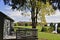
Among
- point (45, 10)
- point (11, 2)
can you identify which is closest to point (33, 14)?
point (45, 10)

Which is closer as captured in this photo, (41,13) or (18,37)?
(18,37)

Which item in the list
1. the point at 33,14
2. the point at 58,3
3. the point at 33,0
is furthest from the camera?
the point at 33,14

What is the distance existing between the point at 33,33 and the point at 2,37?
144 inches

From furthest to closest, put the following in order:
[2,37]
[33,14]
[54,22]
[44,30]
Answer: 1. [54,22]
2. [44,30]
3. [33,14]
4. [2,37]

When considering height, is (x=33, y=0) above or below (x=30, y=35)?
above

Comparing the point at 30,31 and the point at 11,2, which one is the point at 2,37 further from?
the point at 11,2

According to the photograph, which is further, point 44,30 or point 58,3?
point 44,30

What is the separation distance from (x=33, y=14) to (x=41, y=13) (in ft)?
7.75

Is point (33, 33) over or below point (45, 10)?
below

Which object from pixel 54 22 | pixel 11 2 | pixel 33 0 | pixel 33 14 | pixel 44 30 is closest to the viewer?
pixel 11 2

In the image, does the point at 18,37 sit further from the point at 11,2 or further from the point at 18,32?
the point at 11,2

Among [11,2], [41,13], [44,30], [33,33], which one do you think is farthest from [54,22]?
[11,2]

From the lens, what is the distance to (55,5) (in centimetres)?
1545

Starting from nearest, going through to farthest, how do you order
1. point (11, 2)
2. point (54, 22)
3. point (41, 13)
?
point (11, 2) < point (41, 13) < point (54, 22)
